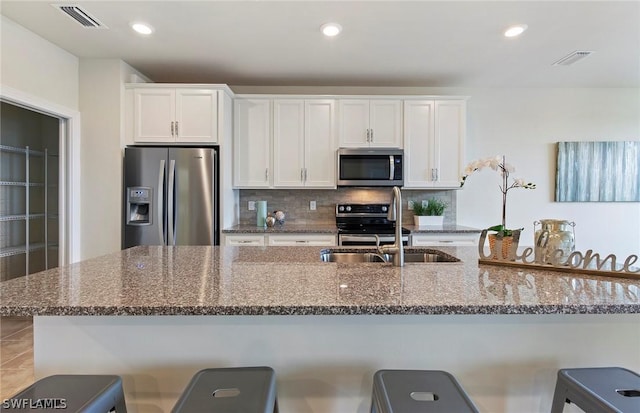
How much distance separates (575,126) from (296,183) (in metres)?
3.36

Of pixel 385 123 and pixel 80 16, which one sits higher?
pixel 80 16

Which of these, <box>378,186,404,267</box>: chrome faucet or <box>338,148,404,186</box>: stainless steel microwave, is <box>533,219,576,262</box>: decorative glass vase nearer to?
<box>378,186,404,267</box>: chrome faucet

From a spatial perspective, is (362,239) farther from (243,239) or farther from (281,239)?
(243,239)

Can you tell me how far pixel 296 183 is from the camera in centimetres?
358

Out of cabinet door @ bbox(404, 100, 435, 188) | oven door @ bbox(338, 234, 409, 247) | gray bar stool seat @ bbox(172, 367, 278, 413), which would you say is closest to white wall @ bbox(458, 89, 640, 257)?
cabinet door @ bbox(404, 100, 435, 188)

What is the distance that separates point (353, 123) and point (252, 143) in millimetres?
1117

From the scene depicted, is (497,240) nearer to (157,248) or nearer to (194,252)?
(194,252)

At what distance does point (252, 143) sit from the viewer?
356cm

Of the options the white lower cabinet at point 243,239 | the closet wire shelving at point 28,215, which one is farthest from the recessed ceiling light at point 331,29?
the closet wire shelving at point 28,215

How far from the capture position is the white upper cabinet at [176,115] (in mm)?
3182

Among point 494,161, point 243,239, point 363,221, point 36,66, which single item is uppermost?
point 36,66

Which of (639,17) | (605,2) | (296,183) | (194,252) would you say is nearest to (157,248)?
(194,252)

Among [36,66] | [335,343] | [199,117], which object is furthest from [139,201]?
[335,343]

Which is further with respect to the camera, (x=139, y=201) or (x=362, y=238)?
(x=362, y=238)
